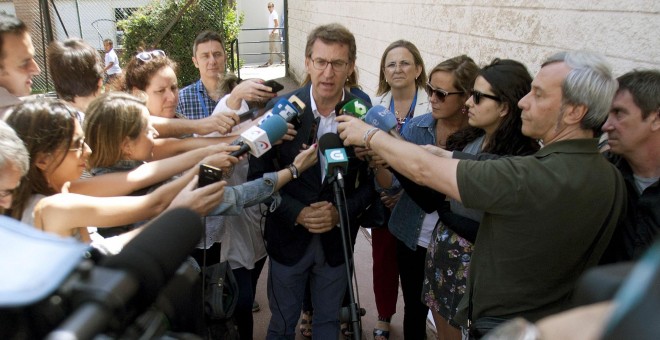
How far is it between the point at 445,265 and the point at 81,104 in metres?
2.46

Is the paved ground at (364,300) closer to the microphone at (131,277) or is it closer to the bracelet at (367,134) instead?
the bracelet at (367,134)

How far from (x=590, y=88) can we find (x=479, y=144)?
0.79m

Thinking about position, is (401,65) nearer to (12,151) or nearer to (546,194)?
(546,194)

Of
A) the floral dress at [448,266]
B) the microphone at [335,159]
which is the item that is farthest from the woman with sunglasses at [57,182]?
the floral dress at [448,266]

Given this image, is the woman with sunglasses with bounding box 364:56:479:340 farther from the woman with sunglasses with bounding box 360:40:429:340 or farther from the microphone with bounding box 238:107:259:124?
the microphone with bounding box 238:107:259:124

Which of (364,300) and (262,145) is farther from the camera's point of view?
(364,300)

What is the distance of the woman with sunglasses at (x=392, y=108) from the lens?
3.38m

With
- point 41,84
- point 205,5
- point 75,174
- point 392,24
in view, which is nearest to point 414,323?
point 75,174

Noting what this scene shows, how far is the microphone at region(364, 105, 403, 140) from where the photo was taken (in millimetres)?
2301

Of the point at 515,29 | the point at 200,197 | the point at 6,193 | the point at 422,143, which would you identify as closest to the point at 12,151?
the point at 6,193

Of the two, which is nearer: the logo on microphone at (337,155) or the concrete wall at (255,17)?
the logo on microphone at (337,155)

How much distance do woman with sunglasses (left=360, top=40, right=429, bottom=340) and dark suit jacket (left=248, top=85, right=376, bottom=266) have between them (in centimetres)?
36

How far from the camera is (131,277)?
0.84 m

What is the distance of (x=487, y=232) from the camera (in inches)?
73.7
